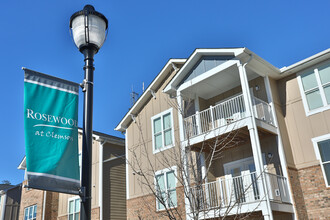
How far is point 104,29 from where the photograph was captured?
16.3 ft

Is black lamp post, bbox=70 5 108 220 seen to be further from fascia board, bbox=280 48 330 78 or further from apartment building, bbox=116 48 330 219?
fascia board, bbox=280 48 330 78

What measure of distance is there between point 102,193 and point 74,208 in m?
3.05

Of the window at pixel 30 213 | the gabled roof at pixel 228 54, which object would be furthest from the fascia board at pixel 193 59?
the window at pixel 30 213

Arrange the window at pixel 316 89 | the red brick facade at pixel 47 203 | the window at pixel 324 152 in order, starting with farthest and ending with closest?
1. the red brick facade at pixel 47 203
2. the window at pixel 316 89
3. the window at pixel 324 152

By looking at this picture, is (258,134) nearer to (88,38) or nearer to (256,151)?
(256,151)

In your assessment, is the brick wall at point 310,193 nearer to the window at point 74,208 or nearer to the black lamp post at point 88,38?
the black lamp post at point 88,38

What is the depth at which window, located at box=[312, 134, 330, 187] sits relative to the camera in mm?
11199

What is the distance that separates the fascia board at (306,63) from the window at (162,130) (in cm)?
558

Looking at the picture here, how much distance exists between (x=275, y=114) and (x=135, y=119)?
781 centimetres

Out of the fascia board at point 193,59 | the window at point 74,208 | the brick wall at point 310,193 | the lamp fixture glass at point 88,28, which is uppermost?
the fascia board at point 193,59

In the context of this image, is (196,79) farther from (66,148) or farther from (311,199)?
(66,148)

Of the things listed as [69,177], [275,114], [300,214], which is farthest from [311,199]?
[69,177]

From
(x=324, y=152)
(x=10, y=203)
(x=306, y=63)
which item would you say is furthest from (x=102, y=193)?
(x=10, y=203)

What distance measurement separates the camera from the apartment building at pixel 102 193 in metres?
18.6
